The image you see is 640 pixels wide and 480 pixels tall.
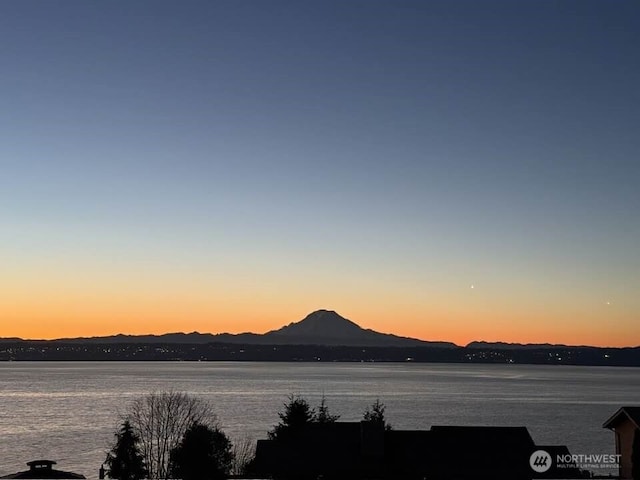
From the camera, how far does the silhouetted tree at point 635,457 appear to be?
95.7ft

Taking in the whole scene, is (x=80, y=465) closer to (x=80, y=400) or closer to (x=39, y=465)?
(x=39, y=465)

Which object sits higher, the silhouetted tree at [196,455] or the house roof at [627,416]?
the house roof at [627,416]

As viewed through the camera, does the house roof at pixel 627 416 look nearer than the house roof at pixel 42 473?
Yes

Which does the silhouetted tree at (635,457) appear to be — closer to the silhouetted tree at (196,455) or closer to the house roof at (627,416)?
the house roof at (627,416)

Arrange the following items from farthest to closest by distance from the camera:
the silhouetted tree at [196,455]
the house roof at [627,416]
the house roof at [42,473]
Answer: the house roof at [42,473]
the silhouetted tree at [196,455]
the house roof at [627,416]

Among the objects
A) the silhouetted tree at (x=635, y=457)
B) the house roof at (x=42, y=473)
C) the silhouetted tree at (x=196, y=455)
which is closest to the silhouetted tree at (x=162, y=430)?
the house roof at (x=42, y=473)

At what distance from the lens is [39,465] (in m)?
54.7

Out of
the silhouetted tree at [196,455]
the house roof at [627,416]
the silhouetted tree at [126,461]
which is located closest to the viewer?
the house roof at [627,416]

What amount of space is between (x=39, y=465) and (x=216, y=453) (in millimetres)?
15166

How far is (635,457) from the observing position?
29547 millimetres

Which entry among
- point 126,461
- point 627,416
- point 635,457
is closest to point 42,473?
point 126,461

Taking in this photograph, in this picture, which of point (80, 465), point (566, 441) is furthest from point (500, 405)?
point (80, 465)

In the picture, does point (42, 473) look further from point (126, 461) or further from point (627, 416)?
point (627, 416)

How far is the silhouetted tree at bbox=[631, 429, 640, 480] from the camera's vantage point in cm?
2916
